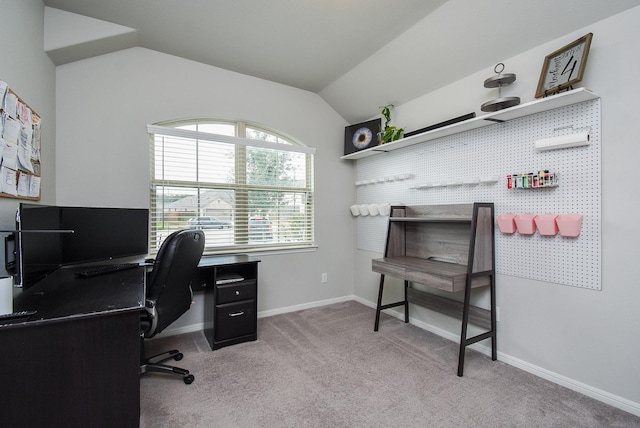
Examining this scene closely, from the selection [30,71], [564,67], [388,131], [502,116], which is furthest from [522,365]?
[30,71]

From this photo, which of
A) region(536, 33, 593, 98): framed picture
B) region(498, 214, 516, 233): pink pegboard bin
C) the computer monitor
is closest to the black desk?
the computer monitor

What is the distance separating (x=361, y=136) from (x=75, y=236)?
2905 millimetres

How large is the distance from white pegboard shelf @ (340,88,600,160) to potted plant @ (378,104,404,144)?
0.09m

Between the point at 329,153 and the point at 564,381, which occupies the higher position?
the point at 329,153

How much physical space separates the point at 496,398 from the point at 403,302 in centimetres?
124

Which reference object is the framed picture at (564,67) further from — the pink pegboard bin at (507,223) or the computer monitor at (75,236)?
the computer monitor at (75,236)

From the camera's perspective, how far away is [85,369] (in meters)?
1.13

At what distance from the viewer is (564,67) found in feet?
6.16

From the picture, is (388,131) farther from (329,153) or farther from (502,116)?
(502,116)

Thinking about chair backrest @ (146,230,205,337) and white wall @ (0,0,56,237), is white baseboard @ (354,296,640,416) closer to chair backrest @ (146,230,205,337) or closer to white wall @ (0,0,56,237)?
chair backrest @ (146,230,205,337)

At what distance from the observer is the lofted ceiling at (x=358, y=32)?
2.00 meters

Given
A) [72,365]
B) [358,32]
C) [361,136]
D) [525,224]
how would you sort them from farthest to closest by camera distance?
[361,136] → [358,32] → [525,224] → [72,365]

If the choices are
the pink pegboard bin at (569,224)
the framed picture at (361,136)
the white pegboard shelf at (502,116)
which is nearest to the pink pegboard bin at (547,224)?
the pink pegboard bin at (569,224)

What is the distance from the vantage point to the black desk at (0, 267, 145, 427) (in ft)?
3.40
